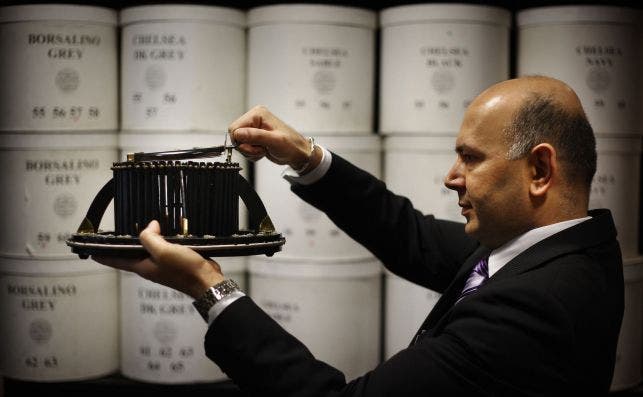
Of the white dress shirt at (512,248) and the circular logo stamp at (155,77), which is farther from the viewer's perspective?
the circular logo stamp at (155,77)

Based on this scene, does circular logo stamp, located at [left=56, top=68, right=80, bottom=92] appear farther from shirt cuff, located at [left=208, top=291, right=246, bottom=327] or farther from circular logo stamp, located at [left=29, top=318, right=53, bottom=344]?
shirt cuff, located at [left=208, top=291, right=246, bottom=327]

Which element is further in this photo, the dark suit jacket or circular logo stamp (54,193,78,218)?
circular logo stamp (54,193,78,218)

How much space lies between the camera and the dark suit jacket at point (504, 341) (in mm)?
1009

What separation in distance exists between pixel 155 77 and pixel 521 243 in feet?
3.60

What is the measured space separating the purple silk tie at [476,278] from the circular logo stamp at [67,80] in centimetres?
118

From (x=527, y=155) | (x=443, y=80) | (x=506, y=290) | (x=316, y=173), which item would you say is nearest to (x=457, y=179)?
(x=527, y=155)

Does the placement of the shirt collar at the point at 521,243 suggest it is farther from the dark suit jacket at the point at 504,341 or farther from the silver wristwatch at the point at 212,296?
Result: the silver wristwatch at the point at 212,296

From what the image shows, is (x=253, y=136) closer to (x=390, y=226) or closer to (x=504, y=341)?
(x=390, y=226)

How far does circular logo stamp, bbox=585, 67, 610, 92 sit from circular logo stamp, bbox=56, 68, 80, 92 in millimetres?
1353

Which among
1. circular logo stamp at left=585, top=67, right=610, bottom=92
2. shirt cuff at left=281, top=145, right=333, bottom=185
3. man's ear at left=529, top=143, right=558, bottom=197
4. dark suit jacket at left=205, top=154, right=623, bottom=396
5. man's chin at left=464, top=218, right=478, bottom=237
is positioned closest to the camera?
dark suit jacket at left=205, top=154, right=623, bottom=396

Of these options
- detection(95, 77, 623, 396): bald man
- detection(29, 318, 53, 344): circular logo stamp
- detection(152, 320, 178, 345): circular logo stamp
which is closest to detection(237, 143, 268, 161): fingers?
detection(95, 77, 623, 396): bald man

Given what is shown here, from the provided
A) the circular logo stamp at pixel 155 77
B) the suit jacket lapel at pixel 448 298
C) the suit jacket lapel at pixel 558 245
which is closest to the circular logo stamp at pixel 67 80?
the circular logo stamp at pixel 155 77

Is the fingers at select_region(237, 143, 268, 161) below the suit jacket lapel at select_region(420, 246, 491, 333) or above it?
above

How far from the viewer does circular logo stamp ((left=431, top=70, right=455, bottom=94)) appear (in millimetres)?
1860
